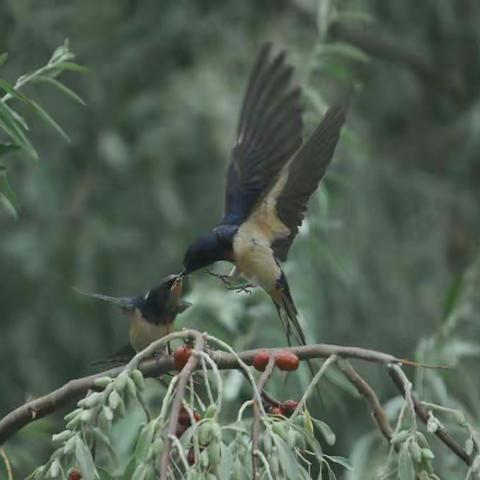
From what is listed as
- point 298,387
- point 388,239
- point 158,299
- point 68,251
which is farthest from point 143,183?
point 158,299

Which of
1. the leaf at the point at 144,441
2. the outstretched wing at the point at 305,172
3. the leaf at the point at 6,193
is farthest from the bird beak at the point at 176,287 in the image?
the leaf at the point at 144,441

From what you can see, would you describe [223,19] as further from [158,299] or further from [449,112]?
[158,299]

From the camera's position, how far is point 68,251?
19.4 ft

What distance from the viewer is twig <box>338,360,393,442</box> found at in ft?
5.84

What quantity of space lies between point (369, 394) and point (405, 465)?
0.12 m

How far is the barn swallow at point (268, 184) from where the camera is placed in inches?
111

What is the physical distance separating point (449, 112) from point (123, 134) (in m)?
1.86

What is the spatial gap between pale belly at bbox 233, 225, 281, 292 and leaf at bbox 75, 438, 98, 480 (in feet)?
4.40

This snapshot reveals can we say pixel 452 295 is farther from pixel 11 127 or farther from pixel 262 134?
pixel 11 127

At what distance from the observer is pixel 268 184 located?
308 centimetres

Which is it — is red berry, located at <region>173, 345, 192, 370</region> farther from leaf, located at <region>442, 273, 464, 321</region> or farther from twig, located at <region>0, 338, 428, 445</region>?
leaf, located at <region>442, 273, 464, 321</region>

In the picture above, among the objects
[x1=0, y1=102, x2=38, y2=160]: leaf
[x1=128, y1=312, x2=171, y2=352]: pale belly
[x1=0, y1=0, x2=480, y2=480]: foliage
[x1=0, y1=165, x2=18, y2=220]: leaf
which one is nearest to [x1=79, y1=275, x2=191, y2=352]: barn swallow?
[x1=128, y1=312, x2=171, y2=352]: pale belly

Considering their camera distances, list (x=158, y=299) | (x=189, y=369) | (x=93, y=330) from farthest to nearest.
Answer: (x=93, y=330)
(x=158, y=299)
(x=189, y=369)

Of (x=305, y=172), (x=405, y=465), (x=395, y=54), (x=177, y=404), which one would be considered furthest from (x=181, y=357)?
(x=395, y=54)
